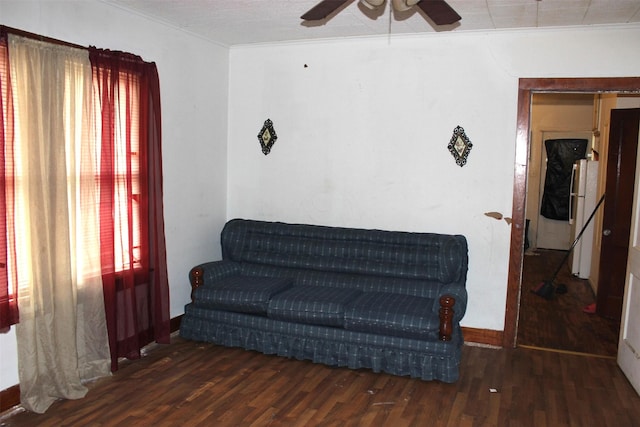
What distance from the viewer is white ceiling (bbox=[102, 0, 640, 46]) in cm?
364

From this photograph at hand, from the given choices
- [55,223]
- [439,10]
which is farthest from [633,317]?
[55,223]

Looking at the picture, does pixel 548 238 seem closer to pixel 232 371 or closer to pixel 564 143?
pixel 564 143

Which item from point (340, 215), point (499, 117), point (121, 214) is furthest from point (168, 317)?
point (499, 117)

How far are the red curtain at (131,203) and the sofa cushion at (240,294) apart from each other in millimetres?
303

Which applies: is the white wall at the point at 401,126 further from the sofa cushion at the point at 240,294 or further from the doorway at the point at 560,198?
the doorway at the point at 560,198

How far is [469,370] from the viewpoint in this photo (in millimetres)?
3998

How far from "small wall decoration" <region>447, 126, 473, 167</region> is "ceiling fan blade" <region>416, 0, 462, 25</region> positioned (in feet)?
5.27

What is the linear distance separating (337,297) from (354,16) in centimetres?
208

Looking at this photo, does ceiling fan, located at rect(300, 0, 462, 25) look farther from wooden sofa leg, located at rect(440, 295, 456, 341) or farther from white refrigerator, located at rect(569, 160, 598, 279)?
white refrigerator, located at rect(569, 160, 598, 279)

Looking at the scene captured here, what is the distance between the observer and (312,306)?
396 centimetres

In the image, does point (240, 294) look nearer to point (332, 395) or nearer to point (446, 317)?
point (332, 395)

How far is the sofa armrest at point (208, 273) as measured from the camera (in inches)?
172

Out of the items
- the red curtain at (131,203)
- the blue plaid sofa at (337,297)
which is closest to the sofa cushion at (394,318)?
the blue plaid sofa at (337,297)

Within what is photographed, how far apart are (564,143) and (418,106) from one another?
225 inches
